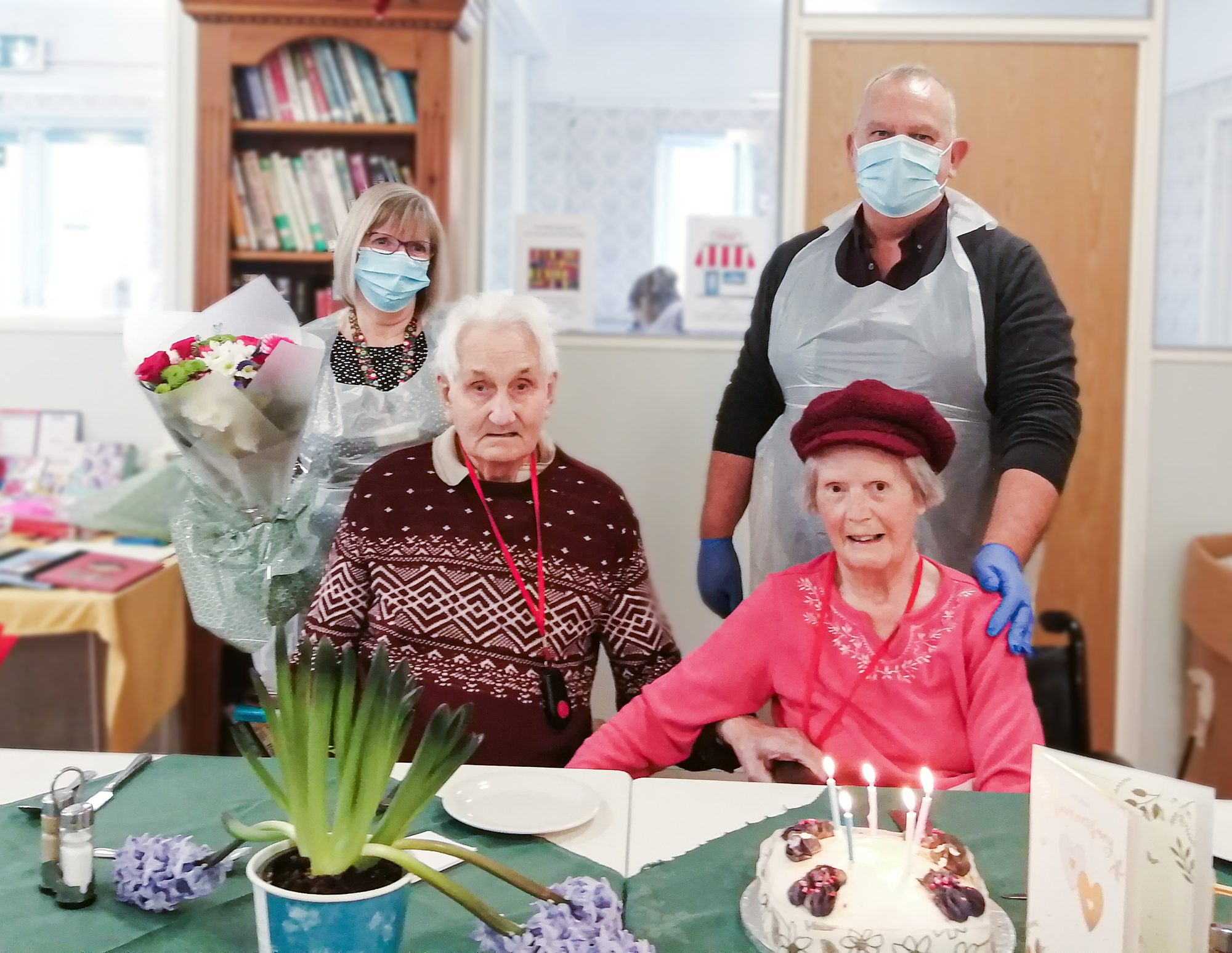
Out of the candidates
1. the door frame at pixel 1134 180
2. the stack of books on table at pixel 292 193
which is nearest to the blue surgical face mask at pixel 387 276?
the stack of books on table at pixel 292 193

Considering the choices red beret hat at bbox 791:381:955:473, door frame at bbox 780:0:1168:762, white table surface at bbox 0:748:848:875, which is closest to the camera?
white table surface at bbox 0:748:848:875

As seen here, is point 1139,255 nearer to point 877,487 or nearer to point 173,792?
point 877,487

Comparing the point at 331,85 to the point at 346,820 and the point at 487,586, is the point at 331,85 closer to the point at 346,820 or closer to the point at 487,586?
the point at 487,586

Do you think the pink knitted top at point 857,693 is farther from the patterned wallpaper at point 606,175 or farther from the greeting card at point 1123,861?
the patterned wallpaper at point 606,175

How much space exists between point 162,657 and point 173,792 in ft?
6.13

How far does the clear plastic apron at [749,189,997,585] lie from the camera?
1944mm

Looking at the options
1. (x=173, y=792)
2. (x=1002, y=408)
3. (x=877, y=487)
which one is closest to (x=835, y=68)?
(x=1002, y=408)

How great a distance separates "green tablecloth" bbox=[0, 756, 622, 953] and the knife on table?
1 cm

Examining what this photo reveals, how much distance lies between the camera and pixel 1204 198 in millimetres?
3520

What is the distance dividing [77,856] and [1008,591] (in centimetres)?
117

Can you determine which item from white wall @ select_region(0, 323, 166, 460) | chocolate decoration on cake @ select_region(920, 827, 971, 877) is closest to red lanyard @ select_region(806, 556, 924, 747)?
chocolate decoration on cake @ select_region(920, 827, 971, 877)

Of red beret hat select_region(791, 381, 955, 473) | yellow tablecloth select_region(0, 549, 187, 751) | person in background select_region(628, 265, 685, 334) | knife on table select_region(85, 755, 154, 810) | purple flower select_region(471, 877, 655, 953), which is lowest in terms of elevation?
yellow tablecloth select_region(0, 549, 187, 751)

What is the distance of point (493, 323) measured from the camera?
177 centimetres

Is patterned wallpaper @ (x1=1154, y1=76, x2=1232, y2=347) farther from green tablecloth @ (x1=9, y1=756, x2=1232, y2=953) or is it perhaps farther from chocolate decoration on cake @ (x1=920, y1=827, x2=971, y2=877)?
chocolate decoration on cake @ (x1=920, y1=827, x2=971, y2=877)
